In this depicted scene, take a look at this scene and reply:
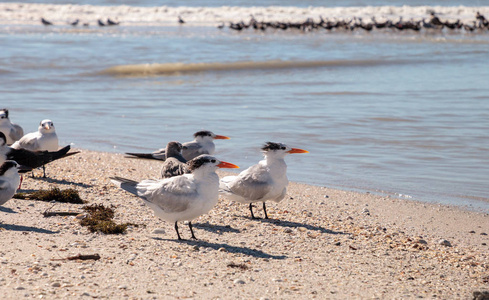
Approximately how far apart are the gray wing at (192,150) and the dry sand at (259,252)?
127 centimetres

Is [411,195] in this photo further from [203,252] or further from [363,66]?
[363,66]

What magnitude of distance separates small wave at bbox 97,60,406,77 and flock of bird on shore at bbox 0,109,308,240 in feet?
38.0

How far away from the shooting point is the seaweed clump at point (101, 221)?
229 inches

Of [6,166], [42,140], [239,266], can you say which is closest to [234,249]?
[239,266]

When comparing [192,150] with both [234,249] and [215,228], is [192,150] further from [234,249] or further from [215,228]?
[234,249]

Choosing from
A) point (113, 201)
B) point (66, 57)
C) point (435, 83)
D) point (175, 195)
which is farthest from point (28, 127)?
point (66, 57)

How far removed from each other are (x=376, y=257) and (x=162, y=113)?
27.2 ft

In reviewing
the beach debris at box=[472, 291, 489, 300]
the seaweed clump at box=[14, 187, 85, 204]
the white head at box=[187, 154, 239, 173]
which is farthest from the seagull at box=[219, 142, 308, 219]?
the beach debris at box=[472, 291, 489, 300]

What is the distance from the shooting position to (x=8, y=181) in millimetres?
6215

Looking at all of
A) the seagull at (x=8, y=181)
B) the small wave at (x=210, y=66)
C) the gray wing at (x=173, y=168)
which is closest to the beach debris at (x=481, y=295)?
the gray wing at (x=173, y=168)

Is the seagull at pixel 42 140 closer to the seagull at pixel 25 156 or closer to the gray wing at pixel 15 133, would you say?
the seagull at pixel 25 156

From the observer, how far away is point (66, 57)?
2320 cm

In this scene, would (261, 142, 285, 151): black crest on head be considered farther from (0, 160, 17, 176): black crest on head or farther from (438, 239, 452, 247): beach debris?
(0, 160, 17, 176): black crest on head

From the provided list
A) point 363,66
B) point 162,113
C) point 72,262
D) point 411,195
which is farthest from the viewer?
point 363,66
